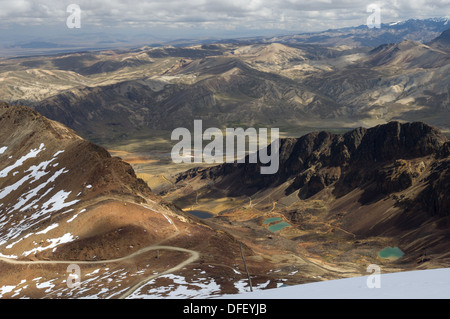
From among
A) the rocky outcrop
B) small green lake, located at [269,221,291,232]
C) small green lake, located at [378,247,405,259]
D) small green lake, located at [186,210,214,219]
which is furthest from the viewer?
small green lake, located at [186,210,214,219]

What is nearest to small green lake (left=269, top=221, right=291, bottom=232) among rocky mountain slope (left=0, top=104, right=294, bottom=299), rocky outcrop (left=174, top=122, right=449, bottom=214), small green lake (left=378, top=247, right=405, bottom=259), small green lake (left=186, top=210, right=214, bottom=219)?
rocky outcrop (left=174, top=122, right=449, bottom=214)

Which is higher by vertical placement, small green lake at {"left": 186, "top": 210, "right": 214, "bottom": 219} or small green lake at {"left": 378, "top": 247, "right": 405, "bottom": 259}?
small green lake at {"left": 378, "top": 247, "right": 405, "bottom": 259}

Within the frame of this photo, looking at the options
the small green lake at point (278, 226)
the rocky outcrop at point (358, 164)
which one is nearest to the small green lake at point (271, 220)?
the small green lake at point (278, 226)

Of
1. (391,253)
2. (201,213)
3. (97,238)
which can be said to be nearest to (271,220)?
(201,213)

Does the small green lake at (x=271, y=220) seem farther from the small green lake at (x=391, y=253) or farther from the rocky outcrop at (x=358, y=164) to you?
the small green lake at (x=391, y=253)

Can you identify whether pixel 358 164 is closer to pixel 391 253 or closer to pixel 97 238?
pixel 391 253

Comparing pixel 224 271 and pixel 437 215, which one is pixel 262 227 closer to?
pixel 437 215

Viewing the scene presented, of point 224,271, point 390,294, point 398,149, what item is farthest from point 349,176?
point 390,294

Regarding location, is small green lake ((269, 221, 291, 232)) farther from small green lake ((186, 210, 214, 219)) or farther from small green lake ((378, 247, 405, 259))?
small green lake ((378, 247, 405, 259))

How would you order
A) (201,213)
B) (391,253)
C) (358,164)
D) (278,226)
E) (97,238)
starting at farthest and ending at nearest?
(201,213) < (358,164) < (278,226) < (391,253) < (97,238)
